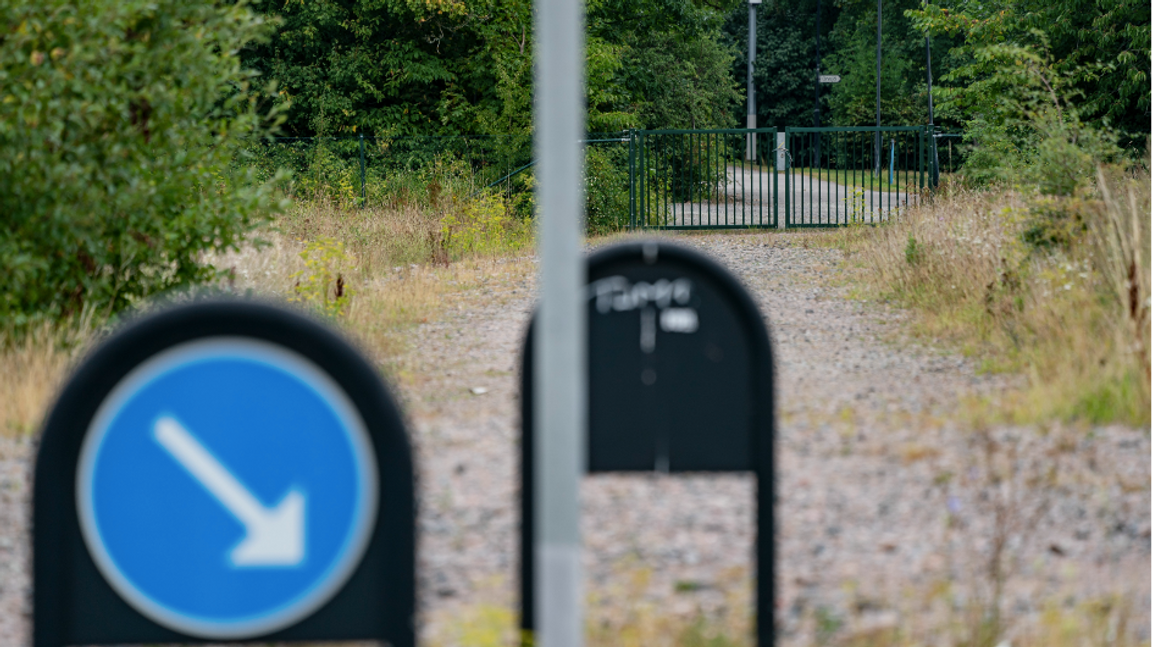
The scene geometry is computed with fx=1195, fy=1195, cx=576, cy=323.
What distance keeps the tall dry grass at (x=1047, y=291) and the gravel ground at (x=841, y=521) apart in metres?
0.39

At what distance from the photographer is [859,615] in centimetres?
347

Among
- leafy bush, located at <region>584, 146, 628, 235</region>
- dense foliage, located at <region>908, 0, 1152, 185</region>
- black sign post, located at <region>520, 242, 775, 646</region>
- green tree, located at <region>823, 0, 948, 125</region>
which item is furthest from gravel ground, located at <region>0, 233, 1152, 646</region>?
green tree, located at <region>823, 0, 948, 125</region>

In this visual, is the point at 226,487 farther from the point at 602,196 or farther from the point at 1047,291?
the point at 602,196

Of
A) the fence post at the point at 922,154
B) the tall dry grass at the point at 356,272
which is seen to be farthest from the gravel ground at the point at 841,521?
the fence post at the point at 922,154

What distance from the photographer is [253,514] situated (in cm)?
234

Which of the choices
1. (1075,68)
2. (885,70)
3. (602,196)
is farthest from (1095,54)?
(885,70)

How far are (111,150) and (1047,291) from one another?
19.4 ft

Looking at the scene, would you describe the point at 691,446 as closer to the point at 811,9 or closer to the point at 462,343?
the point at 462,343

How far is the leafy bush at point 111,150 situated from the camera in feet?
20.7

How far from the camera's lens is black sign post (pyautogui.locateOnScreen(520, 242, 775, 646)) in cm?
295

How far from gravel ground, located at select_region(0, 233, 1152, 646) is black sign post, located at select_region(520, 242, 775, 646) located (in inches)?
27.0

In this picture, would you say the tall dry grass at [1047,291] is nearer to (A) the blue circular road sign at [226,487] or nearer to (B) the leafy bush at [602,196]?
(A) the blue circular road sign at [226,487]

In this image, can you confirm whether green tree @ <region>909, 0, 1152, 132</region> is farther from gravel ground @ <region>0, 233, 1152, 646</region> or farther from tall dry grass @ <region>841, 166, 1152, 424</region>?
gravel ground @ <region>0, 233, 1152, 646</region>

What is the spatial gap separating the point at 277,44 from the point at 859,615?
25.1 metres
